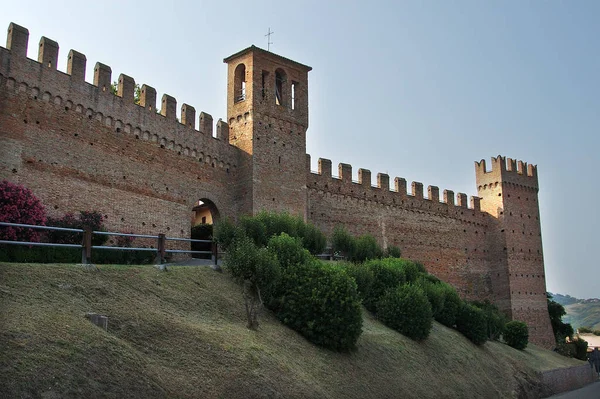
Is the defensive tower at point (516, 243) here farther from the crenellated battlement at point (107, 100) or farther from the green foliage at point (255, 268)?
the green foliage at point (255, 268)

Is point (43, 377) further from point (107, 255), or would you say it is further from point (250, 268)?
point (107, 255)

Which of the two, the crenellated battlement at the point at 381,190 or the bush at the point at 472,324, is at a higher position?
the crenellated battlement at the point at 381,190

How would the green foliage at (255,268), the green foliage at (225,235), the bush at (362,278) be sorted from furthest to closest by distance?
the bush at (362,278) < the green foliage at (225,235) < the green foliage at (255,268)

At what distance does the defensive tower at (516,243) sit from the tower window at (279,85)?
55.8 ft

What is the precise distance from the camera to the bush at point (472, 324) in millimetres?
22719

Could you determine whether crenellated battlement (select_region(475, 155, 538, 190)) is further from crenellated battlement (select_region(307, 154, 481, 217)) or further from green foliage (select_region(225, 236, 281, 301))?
green foliage (select_region(225, 236, 281, 301))

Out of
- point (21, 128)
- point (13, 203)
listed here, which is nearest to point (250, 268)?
point (13, 203)

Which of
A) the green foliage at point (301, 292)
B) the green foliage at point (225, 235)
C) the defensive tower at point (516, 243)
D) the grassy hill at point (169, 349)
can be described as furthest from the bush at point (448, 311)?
the defensive tower at point (516, 243)

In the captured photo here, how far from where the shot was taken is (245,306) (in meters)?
14.6

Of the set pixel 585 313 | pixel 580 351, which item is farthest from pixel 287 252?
pixel 585 313

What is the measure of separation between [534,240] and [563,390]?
15.2 meters

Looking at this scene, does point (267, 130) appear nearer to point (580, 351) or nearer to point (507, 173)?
point (507, 173)

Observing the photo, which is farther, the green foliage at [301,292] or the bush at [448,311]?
the bush at [448,311]

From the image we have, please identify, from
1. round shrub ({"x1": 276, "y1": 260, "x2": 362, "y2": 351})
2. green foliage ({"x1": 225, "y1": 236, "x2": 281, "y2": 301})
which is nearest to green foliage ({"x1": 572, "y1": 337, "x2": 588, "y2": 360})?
round shrub ({"x1": 276, "y1": 260, "x2": 362, "y2": 351})
